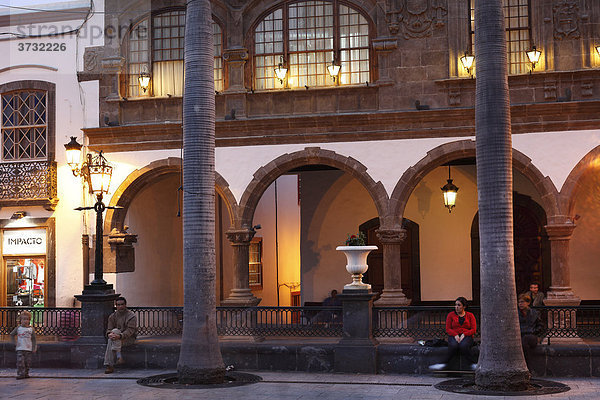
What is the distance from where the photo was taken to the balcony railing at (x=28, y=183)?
61.9 ft

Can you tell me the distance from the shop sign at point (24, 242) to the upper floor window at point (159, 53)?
12.1 feet

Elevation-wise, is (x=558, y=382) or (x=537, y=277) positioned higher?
(x=537, y=277)

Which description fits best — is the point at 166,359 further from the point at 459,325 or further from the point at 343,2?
the point at 343,2

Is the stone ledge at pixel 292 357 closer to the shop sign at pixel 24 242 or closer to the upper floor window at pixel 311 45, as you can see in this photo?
the shop sign at pixel 24 242

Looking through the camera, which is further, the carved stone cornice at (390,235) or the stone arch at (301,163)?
the stone arch at (301,163)

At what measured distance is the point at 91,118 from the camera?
18.9 metres

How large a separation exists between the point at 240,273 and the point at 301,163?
8.32 feet

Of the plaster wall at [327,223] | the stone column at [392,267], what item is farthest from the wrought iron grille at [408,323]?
the plaster wall at [327,223]

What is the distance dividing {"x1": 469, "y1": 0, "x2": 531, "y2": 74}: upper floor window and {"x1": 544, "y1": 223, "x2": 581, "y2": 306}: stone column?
316 cm

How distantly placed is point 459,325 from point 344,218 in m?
8.55

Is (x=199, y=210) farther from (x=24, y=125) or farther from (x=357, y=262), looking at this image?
(x=24, y=125)

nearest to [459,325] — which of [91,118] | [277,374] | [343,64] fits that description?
[277,374]

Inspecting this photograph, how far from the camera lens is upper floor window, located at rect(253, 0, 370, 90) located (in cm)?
1789

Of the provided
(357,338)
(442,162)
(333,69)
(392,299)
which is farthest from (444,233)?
(357,338)
